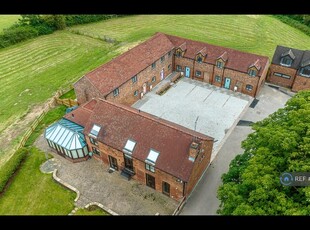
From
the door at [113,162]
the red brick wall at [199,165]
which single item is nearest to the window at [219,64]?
the red brick wall at [199,165]

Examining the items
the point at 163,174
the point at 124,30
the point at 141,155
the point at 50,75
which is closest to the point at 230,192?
the point at 163,174

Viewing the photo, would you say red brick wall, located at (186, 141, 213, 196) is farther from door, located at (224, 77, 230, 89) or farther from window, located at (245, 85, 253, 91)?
door, located at (224, 77, 230, 89)

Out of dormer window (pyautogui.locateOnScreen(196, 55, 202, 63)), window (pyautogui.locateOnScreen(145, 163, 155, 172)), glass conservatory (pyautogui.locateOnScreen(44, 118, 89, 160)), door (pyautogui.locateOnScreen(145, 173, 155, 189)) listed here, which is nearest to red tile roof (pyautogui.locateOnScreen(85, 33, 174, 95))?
dormer window (pyautogui.locateOnScreen(196, 55, 202, 63))

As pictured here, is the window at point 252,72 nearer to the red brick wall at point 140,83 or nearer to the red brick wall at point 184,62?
the red brick wall at point 184,62

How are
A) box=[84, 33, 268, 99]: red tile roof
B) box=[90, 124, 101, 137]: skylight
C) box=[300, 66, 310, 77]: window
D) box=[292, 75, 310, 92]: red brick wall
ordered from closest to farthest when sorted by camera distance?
box=[90, 124, 101, 137]: skylight, box=[84, 33, 268, 99]: red tile roof, box=[300, 66, 310, 77]: window, box=[292, 75, 310, 92]: red brick wall

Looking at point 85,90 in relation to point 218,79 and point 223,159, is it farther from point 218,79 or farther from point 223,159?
point 218,79

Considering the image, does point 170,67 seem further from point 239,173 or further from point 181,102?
point 239,173
